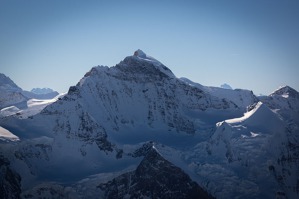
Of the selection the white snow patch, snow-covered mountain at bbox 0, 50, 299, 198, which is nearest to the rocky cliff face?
snow-covered mountain at bbox 0, 50, 299, 198

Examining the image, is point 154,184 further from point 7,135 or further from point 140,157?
point 7,135

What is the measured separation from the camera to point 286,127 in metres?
182

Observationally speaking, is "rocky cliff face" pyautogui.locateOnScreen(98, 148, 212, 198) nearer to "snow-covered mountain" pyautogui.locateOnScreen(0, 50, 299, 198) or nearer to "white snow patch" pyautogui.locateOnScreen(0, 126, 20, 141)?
"snow-covered mountain" pyautogui.locateOnScreen(0, 50, 299, 198)

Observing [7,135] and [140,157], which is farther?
[140,157]

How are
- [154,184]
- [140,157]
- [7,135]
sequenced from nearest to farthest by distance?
[154,184] < [7,135] < [140,157]

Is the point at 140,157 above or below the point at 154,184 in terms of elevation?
above

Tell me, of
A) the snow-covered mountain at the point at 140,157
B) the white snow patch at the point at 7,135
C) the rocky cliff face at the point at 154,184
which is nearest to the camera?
the rocky cliff face at the point at 154,184

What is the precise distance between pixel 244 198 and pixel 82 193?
69.5 meters

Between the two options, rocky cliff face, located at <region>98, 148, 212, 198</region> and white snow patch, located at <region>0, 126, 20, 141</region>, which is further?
white snow patch, located at <region>0, 126, 20, 141</region>

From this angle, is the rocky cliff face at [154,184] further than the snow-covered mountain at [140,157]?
No

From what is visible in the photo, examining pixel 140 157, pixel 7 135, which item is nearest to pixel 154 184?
pixel 140 157

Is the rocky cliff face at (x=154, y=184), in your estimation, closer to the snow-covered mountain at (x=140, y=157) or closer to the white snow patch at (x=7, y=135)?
the snow-covered mountain at (x=140, y=157)

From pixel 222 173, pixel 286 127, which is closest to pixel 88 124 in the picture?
pixel 222 173

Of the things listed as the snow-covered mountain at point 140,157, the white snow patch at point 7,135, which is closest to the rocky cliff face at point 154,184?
the snow-covered mountain at point 140,157
